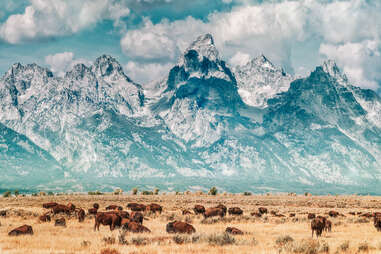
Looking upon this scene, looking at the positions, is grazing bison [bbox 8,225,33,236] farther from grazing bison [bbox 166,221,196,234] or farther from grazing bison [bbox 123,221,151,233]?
grazing bison [bbox 166,221,196,234]

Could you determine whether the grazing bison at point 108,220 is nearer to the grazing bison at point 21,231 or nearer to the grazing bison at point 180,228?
the grazing bison at point 180,228

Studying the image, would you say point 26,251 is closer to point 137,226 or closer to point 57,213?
point 137,226

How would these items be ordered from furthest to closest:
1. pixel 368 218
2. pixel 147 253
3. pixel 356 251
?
pixel 368 218 → pixel 356 251 → pixel 147 253

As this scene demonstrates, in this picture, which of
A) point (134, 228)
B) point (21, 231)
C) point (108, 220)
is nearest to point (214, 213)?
point (108, 220)

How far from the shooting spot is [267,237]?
91.7 feet

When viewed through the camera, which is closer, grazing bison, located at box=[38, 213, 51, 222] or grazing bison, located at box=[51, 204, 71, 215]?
grazing bison, located at box=[38, 213, 51, 222]

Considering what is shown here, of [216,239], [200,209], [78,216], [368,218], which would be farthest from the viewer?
[200,209]

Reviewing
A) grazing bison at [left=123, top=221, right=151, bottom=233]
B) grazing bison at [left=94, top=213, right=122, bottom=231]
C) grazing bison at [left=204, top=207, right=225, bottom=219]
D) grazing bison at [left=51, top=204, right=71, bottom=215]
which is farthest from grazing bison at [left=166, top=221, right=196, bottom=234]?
grazing bison at [left=51, top=204, right=71, bottom=215]

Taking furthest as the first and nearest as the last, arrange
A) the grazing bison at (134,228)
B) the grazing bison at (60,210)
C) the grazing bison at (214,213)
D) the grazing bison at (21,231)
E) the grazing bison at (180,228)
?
the grazing bison at (214,213) → the grazing bison at (60,210) → the grazing bison at (134,228) → the grazing bison at (180,228) → the grazing bison at (21,231)

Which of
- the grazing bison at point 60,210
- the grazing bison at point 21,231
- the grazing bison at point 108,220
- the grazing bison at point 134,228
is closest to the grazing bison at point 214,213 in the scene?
the grazing bison at point 60,210

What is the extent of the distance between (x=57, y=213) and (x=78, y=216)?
296 centimetres

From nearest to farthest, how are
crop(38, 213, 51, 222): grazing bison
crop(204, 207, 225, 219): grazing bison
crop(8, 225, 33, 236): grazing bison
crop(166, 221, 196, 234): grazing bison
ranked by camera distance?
crop(8, 225, 33, 236): grazing bison, crop(166, 221, 196, 234): grazing bison, crop(38, 213, 51, 222): grazing bison, crop(204, 207, 225, 219): grazing bison

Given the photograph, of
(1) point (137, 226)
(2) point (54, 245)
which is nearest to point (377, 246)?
(1) point (137, 226)

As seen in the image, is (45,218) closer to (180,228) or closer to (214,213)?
(180,228)
